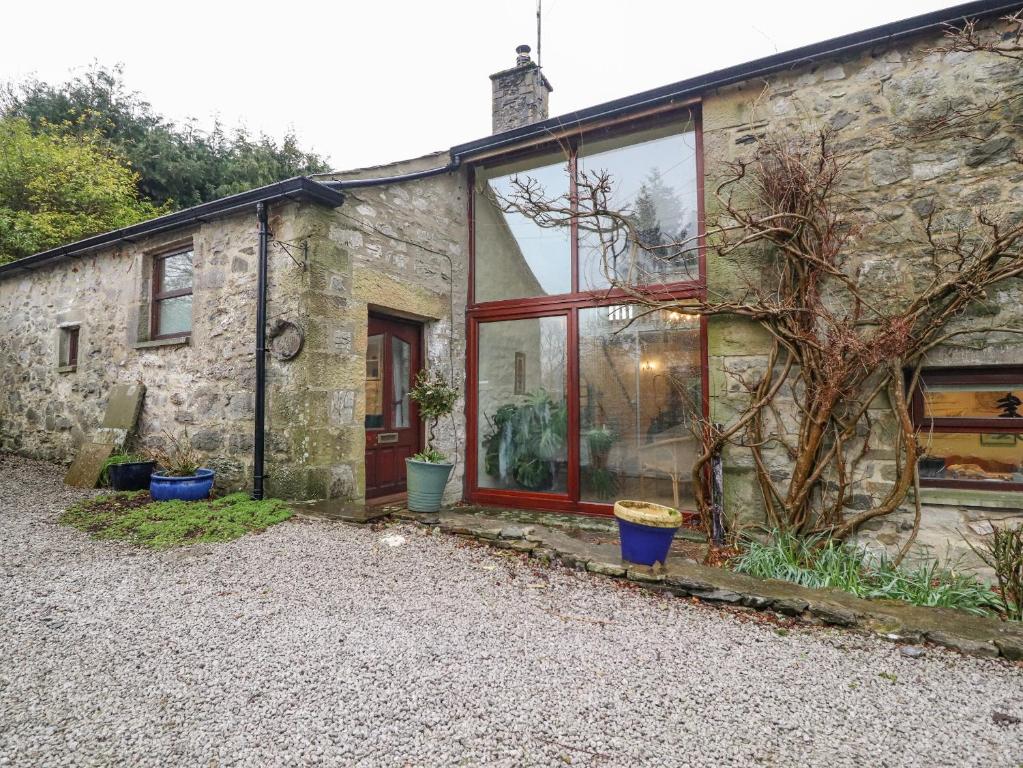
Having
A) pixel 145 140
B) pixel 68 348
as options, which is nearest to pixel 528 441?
pixel 68 348

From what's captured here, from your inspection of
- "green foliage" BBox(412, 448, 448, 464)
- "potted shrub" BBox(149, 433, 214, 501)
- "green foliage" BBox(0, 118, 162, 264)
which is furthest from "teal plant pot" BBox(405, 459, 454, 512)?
"green foliage" BBox(0, 118, 162, 264)

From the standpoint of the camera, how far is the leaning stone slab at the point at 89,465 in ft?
17.3

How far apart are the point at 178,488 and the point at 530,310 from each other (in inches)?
152

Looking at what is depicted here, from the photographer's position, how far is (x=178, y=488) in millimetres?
4469

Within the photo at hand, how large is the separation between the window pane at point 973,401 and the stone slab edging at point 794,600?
5.29ft

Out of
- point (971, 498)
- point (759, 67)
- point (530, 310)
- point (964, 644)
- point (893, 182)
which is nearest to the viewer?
point (964, 644)

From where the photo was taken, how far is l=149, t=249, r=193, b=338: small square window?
18.2 feet

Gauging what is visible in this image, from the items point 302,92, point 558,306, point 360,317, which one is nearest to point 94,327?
point 360,317

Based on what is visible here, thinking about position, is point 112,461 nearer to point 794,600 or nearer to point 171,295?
point 171,295

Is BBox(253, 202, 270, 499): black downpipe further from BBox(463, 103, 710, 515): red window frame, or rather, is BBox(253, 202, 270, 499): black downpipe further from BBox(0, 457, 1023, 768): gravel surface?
BBox(463, 103, 710, 515): red window frame

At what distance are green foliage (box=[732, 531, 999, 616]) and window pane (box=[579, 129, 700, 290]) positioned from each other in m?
2.45

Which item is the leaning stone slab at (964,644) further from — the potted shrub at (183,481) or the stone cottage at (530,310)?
the potted shrub at (183,481)

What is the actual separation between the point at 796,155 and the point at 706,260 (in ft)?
3.34

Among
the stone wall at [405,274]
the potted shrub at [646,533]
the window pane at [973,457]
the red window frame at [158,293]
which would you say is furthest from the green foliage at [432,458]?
the window pane at [973,457]
